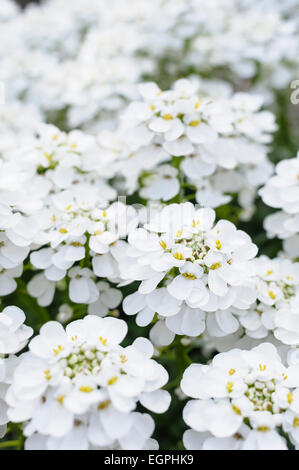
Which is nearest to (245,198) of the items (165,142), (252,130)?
(252,130)

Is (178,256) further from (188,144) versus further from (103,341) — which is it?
(188,144)

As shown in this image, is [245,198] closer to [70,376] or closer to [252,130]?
[252,130]

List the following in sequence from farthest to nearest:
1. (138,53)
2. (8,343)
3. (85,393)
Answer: (138,53)
(8,343)
(85,393)

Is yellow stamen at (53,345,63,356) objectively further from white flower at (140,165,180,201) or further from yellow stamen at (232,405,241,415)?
white flower at (140,165,180,201)

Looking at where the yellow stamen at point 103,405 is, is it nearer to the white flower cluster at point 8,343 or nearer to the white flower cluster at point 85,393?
the white flower cluster at point 85,393

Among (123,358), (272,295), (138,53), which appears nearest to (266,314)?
(272,295)

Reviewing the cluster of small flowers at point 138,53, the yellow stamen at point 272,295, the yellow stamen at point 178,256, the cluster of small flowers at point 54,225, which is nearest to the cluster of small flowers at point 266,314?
the yellow stamen at point 272,295

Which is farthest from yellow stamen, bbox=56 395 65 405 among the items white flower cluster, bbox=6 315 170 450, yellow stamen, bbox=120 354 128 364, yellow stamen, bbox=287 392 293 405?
yellow stamen, bbox=287 392 293 405
